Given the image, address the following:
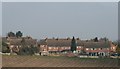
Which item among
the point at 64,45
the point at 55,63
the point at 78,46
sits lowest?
the point at 78,46

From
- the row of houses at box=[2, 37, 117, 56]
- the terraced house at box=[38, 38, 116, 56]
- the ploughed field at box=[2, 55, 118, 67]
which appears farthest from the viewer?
the terraced house at box=[38, 38, 116, 56]

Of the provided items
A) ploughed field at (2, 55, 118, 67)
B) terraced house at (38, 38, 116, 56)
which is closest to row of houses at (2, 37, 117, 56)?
terraced house at (38, 38, 116, 56)

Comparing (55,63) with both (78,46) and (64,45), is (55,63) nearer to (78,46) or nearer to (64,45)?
(64,45)

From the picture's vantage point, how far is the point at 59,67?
43.5 feet

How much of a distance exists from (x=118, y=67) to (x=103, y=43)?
36530 millimetres

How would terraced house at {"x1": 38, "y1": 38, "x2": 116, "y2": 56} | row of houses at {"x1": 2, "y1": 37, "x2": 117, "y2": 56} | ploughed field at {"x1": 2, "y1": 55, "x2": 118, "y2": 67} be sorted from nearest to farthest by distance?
ploughed field at {"x1": 2, "y1": 55, "x2": 118, "y2": 67} < row of houses at {"x1": 2, "y1": 37, "x2": 117, "y2": 56} < terraced house at {"x1": 38, "y1": 38, "x2": 116, "y2": 56}

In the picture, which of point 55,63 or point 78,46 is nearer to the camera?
point 55,63

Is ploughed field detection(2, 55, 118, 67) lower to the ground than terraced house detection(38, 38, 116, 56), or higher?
higher

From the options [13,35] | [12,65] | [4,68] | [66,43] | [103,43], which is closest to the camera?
[4,68]

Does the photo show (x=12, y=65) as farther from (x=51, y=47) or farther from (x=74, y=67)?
(x=51, y=47)

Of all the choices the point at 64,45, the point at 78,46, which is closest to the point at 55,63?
the point at 64,45

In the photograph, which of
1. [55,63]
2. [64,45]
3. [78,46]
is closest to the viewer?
[55,63]

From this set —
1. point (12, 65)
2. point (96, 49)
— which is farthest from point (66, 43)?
point (12, 65)

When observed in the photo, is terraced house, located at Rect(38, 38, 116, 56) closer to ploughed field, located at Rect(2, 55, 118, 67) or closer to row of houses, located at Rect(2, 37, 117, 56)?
row of houses, located at Rect(2, 37, 117, 56)
